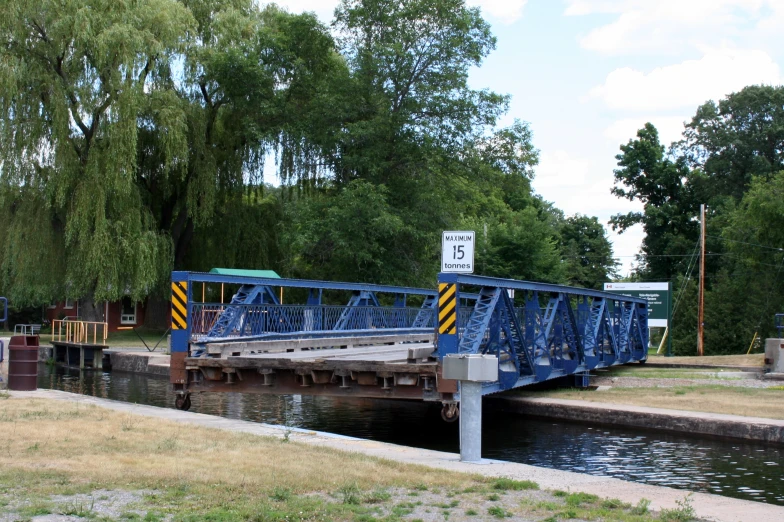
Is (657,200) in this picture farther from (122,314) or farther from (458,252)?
(458,252)

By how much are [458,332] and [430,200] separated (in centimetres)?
2344

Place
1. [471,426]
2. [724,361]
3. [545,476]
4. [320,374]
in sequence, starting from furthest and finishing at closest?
[724,361], [320,374], [471,426], [545,476]

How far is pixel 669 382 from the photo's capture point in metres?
22.2

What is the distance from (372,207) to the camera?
34.6 metres

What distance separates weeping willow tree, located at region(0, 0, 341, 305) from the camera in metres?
32.1

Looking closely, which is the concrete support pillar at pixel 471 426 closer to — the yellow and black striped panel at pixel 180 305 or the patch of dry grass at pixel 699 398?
the yellow and black striped panel at pixel 180 305

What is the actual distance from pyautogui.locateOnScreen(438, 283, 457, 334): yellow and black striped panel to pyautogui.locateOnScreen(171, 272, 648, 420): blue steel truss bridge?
16 millimetres

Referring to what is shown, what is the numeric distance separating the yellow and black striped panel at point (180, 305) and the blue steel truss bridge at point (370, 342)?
19 mm

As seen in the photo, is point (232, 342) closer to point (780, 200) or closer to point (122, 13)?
point (122, 13)

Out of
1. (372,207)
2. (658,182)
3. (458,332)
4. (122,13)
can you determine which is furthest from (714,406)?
(658,182)

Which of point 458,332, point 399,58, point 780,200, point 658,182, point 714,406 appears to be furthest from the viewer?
point 658,182

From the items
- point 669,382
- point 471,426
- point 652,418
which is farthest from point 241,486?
point 669,382

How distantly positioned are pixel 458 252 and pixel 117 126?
75.8 ft

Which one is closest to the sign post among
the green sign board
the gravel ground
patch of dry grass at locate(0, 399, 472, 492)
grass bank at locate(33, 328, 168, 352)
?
the green sign board
